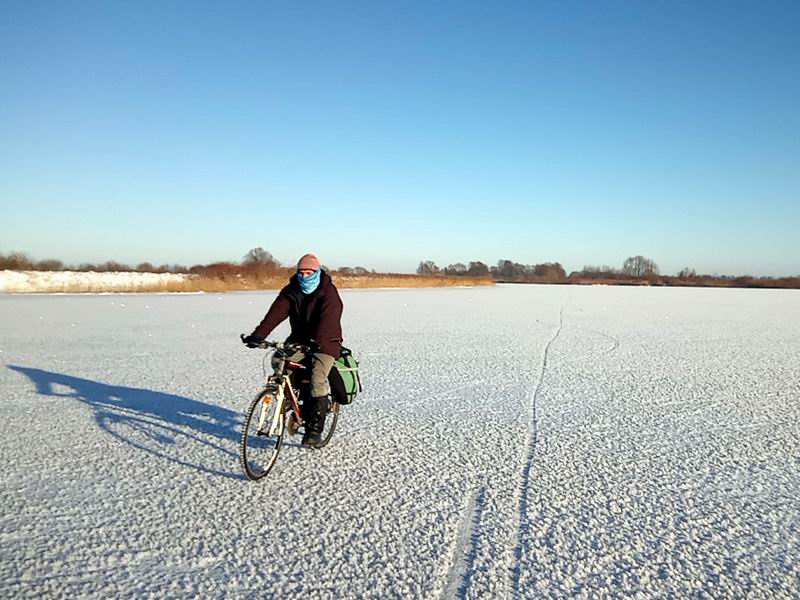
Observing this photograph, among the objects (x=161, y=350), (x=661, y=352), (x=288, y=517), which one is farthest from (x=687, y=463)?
(x=161, y=350)

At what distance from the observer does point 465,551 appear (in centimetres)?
305

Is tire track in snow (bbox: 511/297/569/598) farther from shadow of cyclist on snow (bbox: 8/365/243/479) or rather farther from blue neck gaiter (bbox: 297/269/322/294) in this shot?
blue neck gaiter (bbox: 297/269/322/294)

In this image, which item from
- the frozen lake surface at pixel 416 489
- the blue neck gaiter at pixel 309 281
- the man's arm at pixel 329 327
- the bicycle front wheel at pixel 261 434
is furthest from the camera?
the blue neck gaiter at pixel 309 281

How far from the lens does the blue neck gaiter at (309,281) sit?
4430 millimetres

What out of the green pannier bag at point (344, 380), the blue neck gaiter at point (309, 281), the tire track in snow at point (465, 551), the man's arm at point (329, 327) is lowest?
the tire track in snow at point (465, 551)

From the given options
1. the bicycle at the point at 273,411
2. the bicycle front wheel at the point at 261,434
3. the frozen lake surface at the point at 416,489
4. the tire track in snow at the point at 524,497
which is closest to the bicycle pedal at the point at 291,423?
the bicycle at the point at 273,411

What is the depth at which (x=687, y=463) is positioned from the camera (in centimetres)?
454

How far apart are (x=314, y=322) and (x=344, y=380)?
0.61 meters

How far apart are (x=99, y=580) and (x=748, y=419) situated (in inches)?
255

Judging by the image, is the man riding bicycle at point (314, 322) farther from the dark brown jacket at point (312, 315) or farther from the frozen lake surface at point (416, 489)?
the frozen lake surface at point (416, 489)

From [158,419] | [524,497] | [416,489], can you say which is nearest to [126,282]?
[158,419]

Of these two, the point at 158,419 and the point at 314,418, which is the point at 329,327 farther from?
the point at 158,419

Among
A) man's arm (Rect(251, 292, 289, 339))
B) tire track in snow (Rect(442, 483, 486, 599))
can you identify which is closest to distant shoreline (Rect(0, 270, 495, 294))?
man's arm (Rect(251, 292, 289, 339))

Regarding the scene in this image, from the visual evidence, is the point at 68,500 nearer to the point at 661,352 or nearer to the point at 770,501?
the point at 770,501
